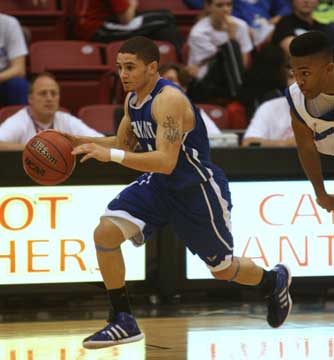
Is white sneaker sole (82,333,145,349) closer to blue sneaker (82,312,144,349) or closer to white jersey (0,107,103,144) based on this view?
blue sneaker (82,312,144,349)

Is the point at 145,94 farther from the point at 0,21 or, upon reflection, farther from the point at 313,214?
the point at 0,21

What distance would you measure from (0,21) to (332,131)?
4.48 metres

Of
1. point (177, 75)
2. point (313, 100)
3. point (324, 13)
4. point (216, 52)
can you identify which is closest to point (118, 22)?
point (216, 52)

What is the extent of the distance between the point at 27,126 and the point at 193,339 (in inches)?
93.7

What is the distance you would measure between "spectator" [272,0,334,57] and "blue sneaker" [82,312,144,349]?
474cm

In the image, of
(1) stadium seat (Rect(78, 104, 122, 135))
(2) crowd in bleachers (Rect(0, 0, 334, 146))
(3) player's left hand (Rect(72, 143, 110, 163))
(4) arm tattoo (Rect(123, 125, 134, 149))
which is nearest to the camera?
(3) player's left hand (Rect(72, 143, 110, 163))

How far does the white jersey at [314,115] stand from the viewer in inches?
234

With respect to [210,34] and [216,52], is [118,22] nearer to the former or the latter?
[210,34]

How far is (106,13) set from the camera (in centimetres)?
1045

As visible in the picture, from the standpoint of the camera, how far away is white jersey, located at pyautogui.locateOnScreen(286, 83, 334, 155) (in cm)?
593

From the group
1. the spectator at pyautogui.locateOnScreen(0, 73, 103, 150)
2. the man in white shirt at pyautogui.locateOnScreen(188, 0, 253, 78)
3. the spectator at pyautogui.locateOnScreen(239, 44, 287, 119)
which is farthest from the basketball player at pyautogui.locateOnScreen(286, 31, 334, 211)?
the man in white shirt at pyautogui.locateOnScreen(188, 0, 253, 78)

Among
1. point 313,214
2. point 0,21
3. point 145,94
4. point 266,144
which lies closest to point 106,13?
point 0,21

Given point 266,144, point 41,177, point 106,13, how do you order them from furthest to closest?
point 106,13 → point 266,144 → point 41,177

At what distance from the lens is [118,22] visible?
10508 millimetres
